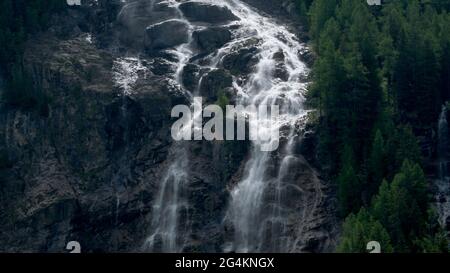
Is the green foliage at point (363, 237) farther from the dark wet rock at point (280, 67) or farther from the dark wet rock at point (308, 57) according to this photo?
the dark wet rock at point (308, 57)

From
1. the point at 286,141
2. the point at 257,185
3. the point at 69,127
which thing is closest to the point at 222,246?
the point at 257,185

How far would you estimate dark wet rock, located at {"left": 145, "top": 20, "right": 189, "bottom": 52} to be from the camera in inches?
3782

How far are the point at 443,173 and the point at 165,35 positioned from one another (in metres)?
34.0

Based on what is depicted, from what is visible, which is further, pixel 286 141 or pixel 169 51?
pixel 169 51

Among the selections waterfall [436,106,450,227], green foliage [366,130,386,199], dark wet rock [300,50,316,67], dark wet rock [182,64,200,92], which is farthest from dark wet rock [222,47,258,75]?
green foliage [366,130,386,199]

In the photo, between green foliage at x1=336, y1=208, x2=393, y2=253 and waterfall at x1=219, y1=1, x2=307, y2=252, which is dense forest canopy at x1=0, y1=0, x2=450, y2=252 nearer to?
green foliage at x1=336, y1=208, x2=393, y2=253

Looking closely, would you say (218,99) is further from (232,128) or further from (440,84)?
(440,84)

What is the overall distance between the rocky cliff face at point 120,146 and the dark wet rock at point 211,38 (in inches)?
4.7

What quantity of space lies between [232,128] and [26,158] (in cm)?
1871

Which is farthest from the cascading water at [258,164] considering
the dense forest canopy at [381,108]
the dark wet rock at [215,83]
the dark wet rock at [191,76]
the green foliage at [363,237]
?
the green foliage at [363,237]

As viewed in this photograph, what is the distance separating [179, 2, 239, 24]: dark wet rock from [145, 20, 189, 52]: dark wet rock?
1836mm

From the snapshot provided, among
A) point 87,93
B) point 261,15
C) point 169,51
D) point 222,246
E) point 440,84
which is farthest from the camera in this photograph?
point 261,15

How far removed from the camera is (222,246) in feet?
250

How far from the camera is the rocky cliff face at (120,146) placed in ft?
259
